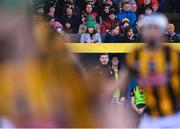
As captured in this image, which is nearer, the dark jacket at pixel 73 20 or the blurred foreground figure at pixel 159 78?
the blurred foreground figure at pixel 159 78

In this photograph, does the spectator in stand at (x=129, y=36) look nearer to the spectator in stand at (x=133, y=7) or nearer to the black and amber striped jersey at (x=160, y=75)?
the spectator in stand at (x=133, y=7)

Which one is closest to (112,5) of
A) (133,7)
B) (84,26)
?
(133,7)

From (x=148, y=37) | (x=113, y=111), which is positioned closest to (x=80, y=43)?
(x=148, y=37)

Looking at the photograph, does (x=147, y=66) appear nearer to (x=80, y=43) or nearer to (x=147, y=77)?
(x=147, y=77)

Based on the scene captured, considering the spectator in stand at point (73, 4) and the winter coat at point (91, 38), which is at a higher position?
the spectator in stand at point (73, 4)

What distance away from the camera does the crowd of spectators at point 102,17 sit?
927 centimetres

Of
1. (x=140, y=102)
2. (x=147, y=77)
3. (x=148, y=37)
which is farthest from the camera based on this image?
(x=140, y=102)

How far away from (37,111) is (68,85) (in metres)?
0.07

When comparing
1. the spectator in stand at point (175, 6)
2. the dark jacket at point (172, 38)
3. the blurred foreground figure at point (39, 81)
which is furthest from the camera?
the spectator in stand at point (175, 6)

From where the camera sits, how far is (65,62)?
1.03 m

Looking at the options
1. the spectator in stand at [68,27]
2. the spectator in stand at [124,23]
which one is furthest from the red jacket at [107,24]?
the spectator in stand at [68,27]

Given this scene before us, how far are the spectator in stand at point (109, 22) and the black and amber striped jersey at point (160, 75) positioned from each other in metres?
5.47

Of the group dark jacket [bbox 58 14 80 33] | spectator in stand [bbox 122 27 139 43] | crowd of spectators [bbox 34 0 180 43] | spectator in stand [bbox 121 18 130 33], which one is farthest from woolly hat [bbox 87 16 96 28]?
spectator in stand [bbox 122 27 139 43]

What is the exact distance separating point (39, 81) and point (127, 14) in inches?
363
